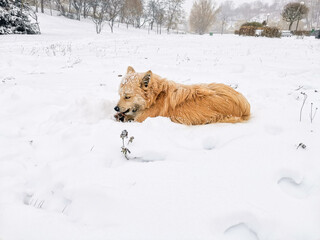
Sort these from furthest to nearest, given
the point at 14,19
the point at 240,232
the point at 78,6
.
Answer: the point at 78,6 < the point at 14,19 < the point at 240,232

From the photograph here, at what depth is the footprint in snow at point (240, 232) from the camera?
147 cm

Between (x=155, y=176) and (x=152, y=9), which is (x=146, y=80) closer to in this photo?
(x=155, y=176)

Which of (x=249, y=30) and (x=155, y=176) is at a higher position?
(x=249, y=30)

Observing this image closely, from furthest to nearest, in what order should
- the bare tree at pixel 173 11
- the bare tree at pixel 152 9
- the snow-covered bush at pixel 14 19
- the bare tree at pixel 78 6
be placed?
the bare tree at pixel 173 11 < the bare tree at pixel 152 9 < the bare tree at pixel 78 6 < the snow-covered bush at pixel 14 19

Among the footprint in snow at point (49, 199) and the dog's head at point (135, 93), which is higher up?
the dog's head at point (135, 93)

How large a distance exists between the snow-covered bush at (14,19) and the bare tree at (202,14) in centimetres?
4795

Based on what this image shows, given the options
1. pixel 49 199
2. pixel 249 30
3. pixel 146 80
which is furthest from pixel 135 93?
pixel 249 30

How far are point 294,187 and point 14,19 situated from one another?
27021 millimetres

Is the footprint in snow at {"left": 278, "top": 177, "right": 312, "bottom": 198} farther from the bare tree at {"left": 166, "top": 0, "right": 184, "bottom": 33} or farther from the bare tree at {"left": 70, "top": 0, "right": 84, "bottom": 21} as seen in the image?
the bare tree at {"left": 166, "top": 0, "right": 184, "bottom": 33}

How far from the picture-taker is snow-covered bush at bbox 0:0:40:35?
19.7 m

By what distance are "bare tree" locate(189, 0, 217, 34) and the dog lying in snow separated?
6194 cm

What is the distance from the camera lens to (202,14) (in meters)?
57.6

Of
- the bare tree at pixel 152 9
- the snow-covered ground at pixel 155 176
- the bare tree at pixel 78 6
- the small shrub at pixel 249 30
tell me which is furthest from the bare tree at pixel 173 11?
the snow-covered ground at pixel 155 176

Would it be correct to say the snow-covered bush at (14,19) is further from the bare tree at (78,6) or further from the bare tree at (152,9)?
the bare tree at (152,9)
